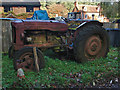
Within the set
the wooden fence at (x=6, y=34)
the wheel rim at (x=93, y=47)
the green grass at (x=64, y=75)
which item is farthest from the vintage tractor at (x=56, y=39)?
the wooden fence at (x=6, y=34)

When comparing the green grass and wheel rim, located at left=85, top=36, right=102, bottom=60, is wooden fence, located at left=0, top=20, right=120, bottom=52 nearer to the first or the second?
the green grass

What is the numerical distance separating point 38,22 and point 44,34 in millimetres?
Result: 503

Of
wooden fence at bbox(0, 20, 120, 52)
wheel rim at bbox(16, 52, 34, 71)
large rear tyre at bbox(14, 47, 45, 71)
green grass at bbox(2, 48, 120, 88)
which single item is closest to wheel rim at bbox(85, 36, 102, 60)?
green grass at bbox(2, 48, 120, 88)

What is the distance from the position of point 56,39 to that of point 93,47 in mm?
1350

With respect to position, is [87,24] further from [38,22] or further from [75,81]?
[75,81]

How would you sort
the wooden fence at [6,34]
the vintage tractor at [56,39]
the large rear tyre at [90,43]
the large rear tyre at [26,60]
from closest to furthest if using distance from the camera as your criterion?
the large rear tyre at [26,60] → the vintage tractor at [56,39] → the large rear tyre at [90,43] → the wooden fence at [6,34]

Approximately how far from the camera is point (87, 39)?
5.39 meters

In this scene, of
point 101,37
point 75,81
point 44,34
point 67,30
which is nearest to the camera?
point 75,81

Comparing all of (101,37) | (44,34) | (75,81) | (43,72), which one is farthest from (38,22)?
(101,37)

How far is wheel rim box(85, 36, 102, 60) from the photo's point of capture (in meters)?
5.45

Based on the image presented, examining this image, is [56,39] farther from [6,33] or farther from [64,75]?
[6,33]

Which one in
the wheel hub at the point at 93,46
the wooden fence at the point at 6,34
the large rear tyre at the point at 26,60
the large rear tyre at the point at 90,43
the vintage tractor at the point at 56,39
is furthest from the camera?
the wooden fence at the point at 6,34

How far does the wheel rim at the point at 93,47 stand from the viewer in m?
5.45

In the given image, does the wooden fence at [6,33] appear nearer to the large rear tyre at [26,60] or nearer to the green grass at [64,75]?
the green grass at [64,75]
